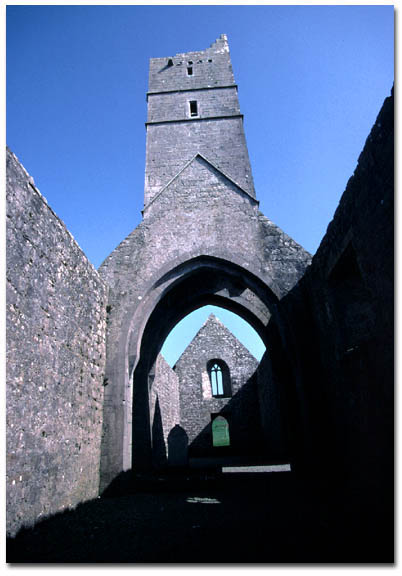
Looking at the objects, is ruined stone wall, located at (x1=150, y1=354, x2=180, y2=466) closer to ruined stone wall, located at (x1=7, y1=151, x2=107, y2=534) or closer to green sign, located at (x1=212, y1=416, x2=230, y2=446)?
ruined stone wall, located at (x1=7, y1=151, x2=107, y2=534)

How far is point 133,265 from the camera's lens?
752 centimetres

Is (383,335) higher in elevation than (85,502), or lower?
higher

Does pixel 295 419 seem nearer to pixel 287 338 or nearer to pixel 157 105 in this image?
pixel 287 338

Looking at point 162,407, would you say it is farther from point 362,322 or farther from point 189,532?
point 189,532

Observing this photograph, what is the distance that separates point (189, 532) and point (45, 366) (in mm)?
2582

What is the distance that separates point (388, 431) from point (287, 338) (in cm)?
325

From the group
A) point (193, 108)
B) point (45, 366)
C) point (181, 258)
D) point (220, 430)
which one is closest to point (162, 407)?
point (181, 258)

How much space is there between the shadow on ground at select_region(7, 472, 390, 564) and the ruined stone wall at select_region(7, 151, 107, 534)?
14.8 inches

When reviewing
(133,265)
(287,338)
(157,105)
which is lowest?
(287,338)

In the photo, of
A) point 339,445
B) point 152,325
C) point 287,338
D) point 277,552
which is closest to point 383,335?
point 277,552

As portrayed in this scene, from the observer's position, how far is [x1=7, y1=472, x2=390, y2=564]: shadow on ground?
264cm

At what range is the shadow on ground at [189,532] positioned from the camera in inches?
104

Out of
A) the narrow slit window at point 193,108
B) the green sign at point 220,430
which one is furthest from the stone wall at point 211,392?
the green sign at point 220,430

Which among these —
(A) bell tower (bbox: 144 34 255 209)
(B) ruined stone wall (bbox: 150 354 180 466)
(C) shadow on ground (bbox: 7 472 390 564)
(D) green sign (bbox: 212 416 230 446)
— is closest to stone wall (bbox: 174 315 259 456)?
(B) ruined stone wall (bbox: 150 354 180 466)
